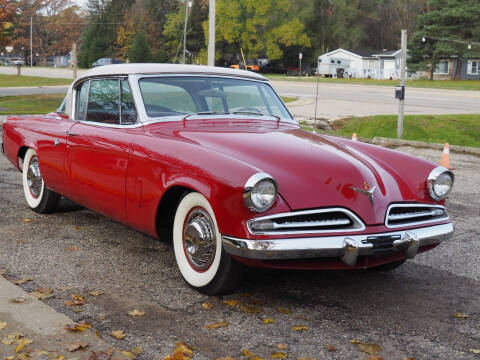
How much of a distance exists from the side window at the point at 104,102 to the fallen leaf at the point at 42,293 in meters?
1.58

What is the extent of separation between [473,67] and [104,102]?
6740cm

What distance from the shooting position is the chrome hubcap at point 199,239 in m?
4.30

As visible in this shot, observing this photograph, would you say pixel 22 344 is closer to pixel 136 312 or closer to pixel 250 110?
pixel 136 312

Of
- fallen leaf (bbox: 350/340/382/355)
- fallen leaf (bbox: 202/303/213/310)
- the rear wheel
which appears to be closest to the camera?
fallen leaf (bbox: 350/340/382/355)

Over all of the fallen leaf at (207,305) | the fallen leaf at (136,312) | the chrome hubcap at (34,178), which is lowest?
the fallen leaf at (207,305)

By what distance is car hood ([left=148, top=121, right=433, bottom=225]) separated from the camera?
409 centimetres

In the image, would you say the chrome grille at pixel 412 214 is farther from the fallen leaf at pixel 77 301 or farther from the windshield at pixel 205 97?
the fallen leaf at pixel 77 301

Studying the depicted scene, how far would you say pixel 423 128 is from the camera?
17.1 metres

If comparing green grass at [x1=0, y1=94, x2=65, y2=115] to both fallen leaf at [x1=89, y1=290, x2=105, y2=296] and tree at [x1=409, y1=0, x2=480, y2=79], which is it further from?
tree at [x1=409, y1=0, x2=480, y2=79]

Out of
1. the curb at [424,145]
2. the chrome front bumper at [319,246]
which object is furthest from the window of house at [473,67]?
the chrome front bumper at [319,246]

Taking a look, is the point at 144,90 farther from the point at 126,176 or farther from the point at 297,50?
the point at 297,50

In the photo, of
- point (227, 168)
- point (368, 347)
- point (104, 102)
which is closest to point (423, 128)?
point (104, 102)

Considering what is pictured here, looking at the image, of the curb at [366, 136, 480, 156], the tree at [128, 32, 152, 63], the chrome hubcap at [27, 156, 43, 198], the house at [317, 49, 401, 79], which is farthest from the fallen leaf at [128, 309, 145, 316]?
the house at [317, 49, 401, 79]

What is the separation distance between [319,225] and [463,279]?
5.42 feet
